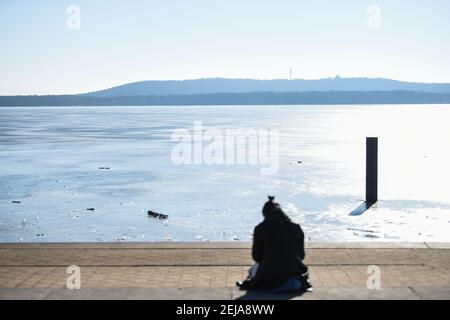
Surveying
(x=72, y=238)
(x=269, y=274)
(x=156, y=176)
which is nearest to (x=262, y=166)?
(x=156, y=176)

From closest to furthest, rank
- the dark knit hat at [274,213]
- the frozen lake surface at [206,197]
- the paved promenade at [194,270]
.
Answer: the paved promenade at [194,270] → the dark knit hat at [274,213] → the frozen lake surface at [206,197]

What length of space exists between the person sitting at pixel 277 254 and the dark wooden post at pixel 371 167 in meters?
17.6

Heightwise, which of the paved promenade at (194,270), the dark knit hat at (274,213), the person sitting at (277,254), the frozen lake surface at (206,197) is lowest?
the frozen lake surface at (206,197)

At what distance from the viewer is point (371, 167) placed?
82.0 feet

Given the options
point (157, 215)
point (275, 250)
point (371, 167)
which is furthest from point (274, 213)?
point (371, 167)

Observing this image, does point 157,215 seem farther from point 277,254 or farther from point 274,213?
point 274,213

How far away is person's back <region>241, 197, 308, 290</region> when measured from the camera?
7.73 meters

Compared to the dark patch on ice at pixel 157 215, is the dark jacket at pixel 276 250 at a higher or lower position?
higher

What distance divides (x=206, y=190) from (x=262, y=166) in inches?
442

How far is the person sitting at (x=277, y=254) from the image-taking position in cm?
773

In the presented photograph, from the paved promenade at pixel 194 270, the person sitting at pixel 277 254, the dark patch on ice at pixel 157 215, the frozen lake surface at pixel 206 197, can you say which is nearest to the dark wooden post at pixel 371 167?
the frozen lake surface at pixel 206 197

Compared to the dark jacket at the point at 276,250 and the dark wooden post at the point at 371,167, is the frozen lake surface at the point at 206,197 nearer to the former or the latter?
the dark wooden post at the point at 371,167
